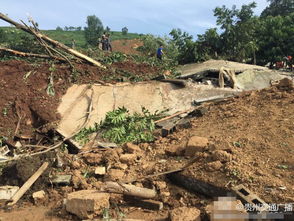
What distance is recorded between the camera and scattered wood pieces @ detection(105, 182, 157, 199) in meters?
3.81

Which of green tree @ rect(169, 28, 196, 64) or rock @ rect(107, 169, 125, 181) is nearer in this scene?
rock @ rect(107, 169, 125, 181)

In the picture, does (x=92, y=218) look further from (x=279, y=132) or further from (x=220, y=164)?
(x=279, y=132)

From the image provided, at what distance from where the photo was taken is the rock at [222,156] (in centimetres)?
396

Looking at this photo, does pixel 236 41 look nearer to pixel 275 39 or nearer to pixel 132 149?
pixel 275 39

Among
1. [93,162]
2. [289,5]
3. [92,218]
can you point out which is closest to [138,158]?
[93,162]

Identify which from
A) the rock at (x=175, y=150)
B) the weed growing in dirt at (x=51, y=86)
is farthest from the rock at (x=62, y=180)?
the weed growing in dirt at (x=51, y=86)

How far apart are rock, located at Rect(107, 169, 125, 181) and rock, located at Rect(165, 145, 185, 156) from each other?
0.90m

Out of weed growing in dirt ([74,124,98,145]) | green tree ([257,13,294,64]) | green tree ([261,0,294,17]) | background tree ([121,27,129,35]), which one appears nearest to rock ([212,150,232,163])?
weed growing in dirt ([74,124,98,145])

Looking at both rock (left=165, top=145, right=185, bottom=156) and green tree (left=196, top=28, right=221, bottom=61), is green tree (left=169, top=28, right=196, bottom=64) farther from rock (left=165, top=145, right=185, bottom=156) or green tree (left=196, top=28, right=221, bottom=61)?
rock (left=165, top=145, right=185, bottom=156)

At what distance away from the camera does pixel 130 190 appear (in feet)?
12.5

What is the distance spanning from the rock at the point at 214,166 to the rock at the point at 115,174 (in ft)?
4.79

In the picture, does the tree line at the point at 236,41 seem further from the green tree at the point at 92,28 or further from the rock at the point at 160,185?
the green tree at the point at 92,28

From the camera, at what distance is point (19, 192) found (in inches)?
171

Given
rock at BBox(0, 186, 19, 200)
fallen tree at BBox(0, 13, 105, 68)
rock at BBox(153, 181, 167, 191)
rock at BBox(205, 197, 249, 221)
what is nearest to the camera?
rock at BBox(205, 197, 249, 221)
